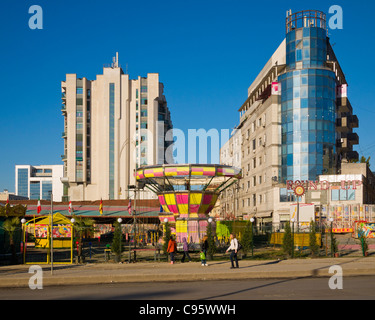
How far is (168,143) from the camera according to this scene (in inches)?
4245

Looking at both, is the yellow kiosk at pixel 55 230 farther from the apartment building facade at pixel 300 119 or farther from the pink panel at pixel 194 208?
the apartment building facade at pixel 300 119

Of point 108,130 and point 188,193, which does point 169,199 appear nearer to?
point 188,193

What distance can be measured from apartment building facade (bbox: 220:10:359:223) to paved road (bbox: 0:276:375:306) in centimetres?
4570

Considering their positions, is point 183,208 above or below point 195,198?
below

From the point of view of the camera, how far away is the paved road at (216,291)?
1397 cm

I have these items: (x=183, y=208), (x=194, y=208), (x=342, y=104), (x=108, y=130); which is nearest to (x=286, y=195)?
(x=342, y=104)

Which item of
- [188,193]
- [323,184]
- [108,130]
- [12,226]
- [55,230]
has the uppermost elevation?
[108,130]

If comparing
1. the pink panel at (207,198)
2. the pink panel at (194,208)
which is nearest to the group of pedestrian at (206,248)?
the pink panel at (194,208)

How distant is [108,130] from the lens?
9488 centimetres

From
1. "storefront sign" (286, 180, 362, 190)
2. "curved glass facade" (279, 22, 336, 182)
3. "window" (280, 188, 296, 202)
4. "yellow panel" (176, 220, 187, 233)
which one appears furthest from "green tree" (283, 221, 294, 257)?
"curved glass facade" (279, 22, 336, 182)

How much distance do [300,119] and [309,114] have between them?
4.65 ft

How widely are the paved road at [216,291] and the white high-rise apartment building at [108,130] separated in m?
76.9
